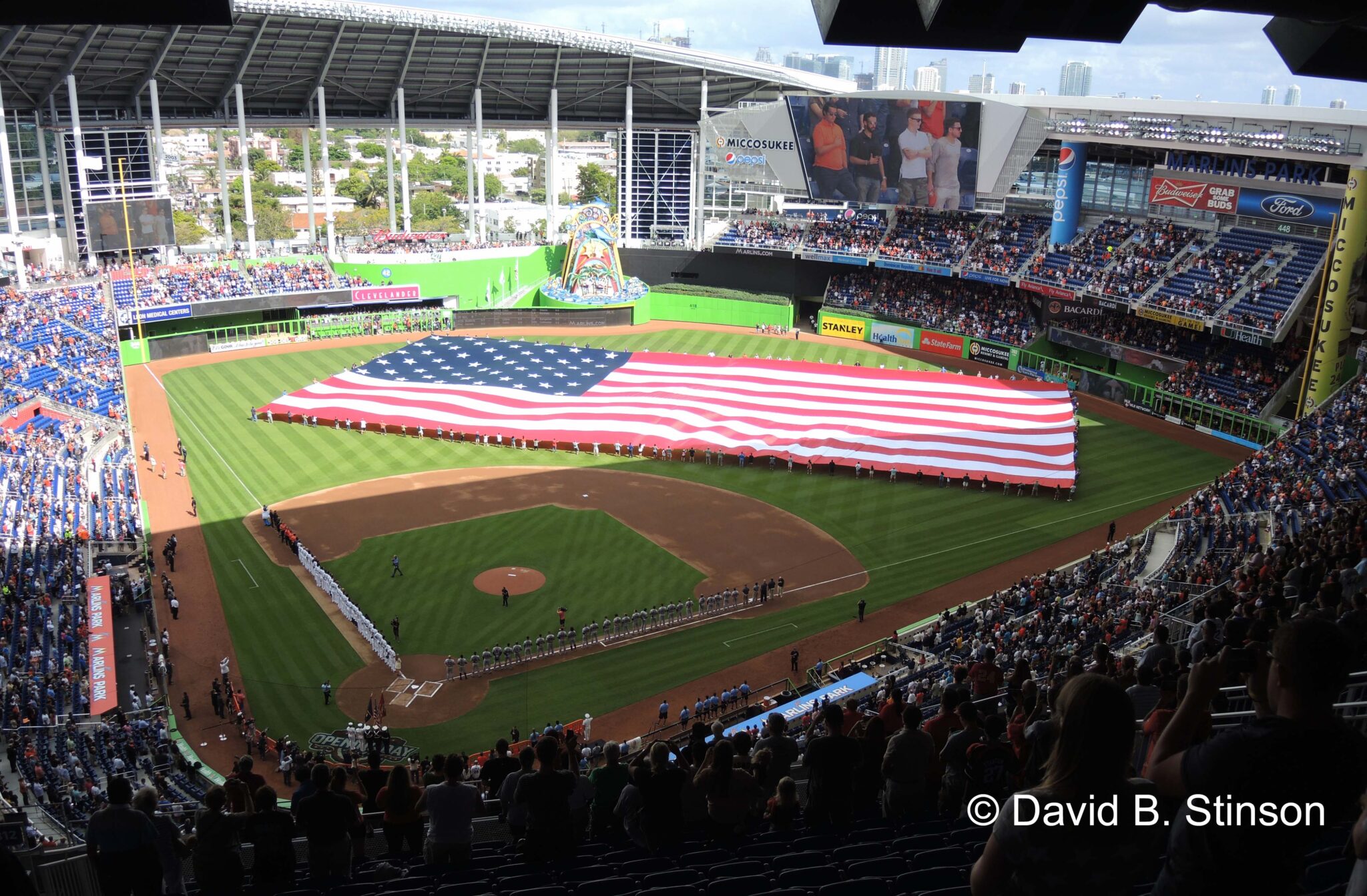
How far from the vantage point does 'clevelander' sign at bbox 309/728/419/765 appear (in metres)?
21.6

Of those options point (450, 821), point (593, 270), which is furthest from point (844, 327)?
point (450, 821)

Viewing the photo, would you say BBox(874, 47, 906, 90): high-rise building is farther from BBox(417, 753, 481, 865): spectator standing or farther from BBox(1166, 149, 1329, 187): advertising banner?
BBox(417, 753, 481, 865): spectator standing

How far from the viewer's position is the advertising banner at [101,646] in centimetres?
2231

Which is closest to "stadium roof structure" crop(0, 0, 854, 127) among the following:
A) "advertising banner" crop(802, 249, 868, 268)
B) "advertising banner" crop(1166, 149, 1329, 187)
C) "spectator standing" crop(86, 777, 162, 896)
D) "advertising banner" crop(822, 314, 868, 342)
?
"advertising banner" crop(802, 249, 868, 268)

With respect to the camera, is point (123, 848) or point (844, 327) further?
point (844, 327)

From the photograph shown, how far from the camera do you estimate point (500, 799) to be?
29.1 ft

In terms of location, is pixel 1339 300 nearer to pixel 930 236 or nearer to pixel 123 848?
pixel 930 236

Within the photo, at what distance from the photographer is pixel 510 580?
30125 mm

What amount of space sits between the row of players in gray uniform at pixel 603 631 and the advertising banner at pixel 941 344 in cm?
3024

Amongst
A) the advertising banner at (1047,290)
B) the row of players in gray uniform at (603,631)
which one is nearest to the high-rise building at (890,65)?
the advertising banner at (1047,290)

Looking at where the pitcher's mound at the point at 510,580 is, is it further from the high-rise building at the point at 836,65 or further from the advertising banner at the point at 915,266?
the high-rise building at the point at 836,65

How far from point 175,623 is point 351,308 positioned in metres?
34.6

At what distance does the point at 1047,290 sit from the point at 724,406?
1870 cm

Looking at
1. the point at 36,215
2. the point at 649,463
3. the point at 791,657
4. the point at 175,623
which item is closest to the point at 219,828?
the point at 791,657
